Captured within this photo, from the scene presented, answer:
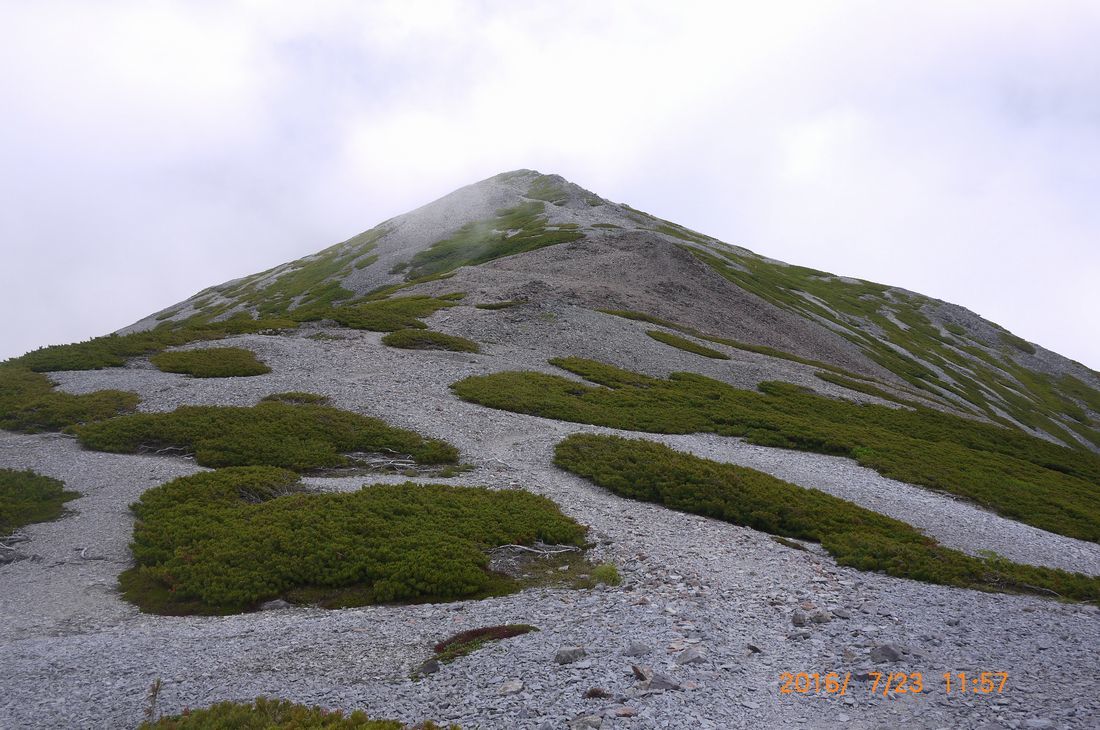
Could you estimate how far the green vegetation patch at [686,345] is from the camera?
5250cm

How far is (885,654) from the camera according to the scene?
1180 centimetres

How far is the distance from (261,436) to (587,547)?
15335 millimetres

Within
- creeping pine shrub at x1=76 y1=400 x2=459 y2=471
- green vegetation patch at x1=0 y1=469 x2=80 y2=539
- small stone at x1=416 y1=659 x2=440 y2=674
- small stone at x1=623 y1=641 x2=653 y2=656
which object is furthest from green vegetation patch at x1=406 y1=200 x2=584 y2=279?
small stone at x1=416 y1=659 x2=440 y2=674

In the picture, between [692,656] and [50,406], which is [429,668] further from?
[50,406]

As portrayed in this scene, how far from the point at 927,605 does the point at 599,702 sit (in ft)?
30.8

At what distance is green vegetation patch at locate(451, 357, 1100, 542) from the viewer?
2880 centimetres

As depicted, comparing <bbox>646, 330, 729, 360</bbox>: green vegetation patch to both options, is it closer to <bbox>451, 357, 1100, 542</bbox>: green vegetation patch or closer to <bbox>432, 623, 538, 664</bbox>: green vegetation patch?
<bbox>451, 357, 1100, 542</bbox>: green vegetation patch

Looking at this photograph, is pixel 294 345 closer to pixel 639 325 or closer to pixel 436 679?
pixel 639 325

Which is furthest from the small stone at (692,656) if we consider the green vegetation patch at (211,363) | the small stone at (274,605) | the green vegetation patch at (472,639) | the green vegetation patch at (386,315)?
the green vegetation patch at (386,315)

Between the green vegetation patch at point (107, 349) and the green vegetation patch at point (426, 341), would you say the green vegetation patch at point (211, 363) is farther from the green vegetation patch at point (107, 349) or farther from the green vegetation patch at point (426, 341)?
the green vegetation patch at point (426, 341)

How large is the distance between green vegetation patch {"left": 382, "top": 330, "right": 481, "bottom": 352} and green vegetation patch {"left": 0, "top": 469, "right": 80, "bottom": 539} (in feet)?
79.3

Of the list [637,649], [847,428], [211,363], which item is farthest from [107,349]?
[847,428]

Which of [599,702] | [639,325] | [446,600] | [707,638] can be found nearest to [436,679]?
[599,702]

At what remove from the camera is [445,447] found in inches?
1040
